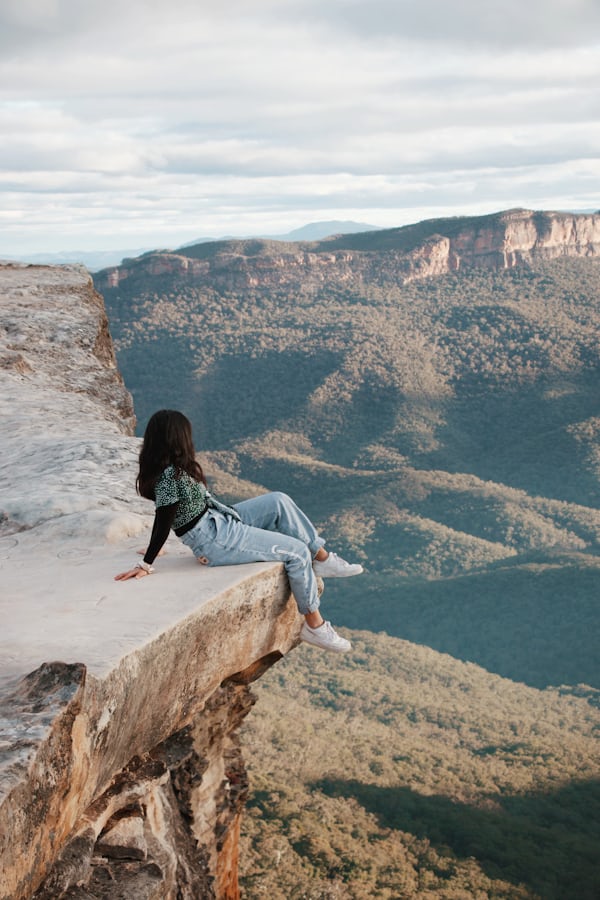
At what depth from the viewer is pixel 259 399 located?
86812 mm

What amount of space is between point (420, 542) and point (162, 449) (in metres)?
60.8

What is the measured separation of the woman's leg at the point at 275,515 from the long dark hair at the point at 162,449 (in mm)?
591

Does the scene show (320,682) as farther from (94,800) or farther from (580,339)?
(580,339)

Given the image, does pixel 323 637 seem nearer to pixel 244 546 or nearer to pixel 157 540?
pixel 244 546

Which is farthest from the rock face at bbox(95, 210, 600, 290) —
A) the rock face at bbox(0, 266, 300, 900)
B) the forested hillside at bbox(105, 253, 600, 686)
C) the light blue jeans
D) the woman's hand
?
the woman's hand

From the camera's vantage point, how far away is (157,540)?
4727mm

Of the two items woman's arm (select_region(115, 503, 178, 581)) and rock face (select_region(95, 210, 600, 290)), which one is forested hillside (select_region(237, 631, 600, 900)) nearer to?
woman's arm (select_region(115, 503, 178, 581))

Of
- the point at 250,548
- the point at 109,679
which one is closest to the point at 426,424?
the point at 250,548

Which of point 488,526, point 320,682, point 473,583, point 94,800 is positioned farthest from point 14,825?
point 488,526

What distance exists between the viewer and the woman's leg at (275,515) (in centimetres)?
535

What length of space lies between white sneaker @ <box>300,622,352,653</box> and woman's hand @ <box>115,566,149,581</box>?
49.5 inches

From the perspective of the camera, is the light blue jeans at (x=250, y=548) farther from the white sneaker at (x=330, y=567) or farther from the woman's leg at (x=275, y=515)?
the white sneaker at (x=330, y=567)

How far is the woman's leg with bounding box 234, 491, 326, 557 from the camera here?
5352 mm

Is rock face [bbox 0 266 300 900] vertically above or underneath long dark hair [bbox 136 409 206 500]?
underneath
